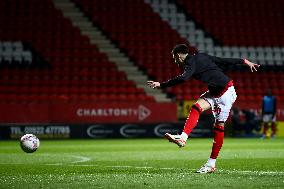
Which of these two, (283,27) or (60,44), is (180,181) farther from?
(283,27)

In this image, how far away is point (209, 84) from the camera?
10.9 metres


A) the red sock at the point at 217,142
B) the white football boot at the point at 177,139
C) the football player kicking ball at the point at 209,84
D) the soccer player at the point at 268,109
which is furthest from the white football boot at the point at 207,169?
the soccer player at the point at 268,109

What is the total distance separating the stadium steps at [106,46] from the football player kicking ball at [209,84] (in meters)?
18.3

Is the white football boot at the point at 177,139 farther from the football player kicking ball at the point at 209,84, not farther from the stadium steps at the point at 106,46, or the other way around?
the stadium steps at the point at 106,46

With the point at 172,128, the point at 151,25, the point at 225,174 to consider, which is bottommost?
the point at 172,128

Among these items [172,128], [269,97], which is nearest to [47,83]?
[172,128]

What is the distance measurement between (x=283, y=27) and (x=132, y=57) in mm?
8427

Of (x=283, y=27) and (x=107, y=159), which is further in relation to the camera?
(x=283, y=27)

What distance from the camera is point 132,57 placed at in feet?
104

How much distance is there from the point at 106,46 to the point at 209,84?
69.5ft

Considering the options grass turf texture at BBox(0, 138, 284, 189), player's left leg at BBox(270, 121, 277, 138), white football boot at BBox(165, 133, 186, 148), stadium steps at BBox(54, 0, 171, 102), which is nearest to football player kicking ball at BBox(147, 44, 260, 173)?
white football boot at BBox(165, 133, 186, 148)

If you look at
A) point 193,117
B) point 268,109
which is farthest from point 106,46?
point 193,117

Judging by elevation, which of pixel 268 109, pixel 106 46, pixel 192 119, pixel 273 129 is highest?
pixel 106 46

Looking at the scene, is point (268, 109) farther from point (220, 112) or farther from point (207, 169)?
point (207, 169)
